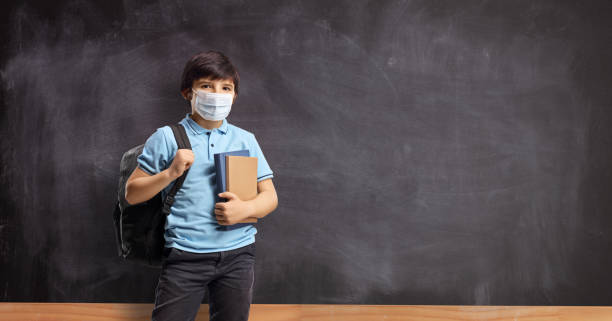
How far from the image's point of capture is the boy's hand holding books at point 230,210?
52.5 inches

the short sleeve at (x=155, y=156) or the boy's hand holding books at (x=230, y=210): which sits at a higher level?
the short sleeve at (x=155, y=156)

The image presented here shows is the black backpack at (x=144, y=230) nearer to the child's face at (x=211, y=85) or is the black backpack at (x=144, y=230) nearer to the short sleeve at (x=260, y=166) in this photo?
the child's face at (x=211, y=85)

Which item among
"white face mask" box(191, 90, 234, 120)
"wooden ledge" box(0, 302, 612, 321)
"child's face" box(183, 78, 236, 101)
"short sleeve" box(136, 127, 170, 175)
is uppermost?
"child's face" box(183, 78, 236, 101)

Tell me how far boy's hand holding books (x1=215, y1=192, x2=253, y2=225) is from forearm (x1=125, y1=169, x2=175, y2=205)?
0.18m

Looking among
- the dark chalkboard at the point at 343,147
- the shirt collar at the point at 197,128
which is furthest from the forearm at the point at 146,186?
the dark chalkboard at the point at 343,147

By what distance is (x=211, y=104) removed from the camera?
1.42 m

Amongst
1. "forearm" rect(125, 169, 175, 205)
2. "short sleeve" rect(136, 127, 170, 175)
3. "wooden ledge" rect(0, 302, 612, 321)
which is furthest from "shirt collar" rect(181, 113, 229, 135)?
"wooden ledge" rect(0, 302, 612, 321)

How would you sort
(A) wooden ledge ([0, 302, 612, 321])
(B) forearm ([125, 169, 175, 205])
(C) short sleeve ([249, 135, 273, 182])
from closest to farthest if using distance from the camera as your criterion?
(B) forearm ([125, 169, 175, 205]) < (C) short sleeve ([249, 135, 273, 182]) < (A) wooden ledge ([0, 302, 612, 321])

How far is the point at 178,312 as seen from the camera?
53.0 inches

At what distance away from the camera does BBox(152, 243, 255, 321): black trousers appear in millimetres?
1348

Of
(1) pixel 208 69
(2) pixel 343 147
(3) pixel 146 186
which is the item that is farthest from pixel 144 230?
(2) pixel 343 147

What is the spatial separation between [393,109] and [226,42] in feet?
2.89

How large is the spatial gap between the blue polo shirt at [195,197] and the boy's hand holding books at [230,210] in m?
0.05

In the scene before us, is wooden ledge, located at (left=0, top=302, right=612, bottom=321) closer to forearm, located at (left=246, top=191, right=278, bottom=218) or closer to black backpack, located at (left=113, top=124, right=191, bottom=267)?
black backpack, located at (left=113, top=124, right=191, bottom=267)
